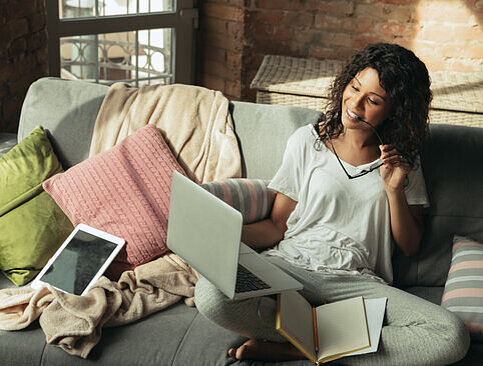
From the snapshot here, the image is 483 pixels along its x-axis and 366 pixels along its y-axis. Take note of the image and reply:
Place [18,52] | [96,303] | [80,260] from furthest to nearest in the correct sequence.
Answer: [18,52], [80,260], [96,303]

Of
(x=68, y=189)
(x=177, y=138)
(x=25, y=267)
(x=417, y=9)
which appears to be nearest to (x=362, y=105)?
(x=177, y=138)

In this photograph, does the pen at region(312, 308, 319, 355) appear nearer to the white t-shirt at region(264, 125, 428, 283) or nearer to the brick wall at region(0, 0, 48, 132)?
the white t-shirt at region(264, 125, 428, 283)

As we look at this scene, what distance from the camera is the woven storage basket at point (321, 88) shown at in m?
3.01

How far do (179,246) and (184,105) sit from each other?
74 cm

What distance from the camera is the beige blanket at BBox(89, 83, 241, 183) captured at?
7.00 ft

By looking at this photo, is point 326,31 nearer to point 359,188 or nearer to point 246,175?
point 246,175

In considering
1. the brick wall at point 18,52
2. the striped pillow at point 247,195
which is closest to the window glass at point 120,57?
the brick wall at point 18,52

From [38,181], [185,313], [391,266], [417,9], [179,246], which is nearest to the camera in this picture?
[179,246]

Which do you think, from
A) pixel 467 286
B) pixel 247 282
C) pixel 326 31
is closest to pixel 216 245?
pixel 247 282

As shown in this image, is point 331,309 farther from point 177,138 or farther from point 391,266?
point 177,138

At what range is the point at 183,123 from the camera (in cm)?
220

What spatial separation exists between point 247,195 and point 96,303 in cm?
58

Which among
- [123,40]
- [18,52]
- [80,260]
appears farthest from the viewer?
[123,40]

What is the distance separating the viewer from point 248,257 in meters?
1.74
